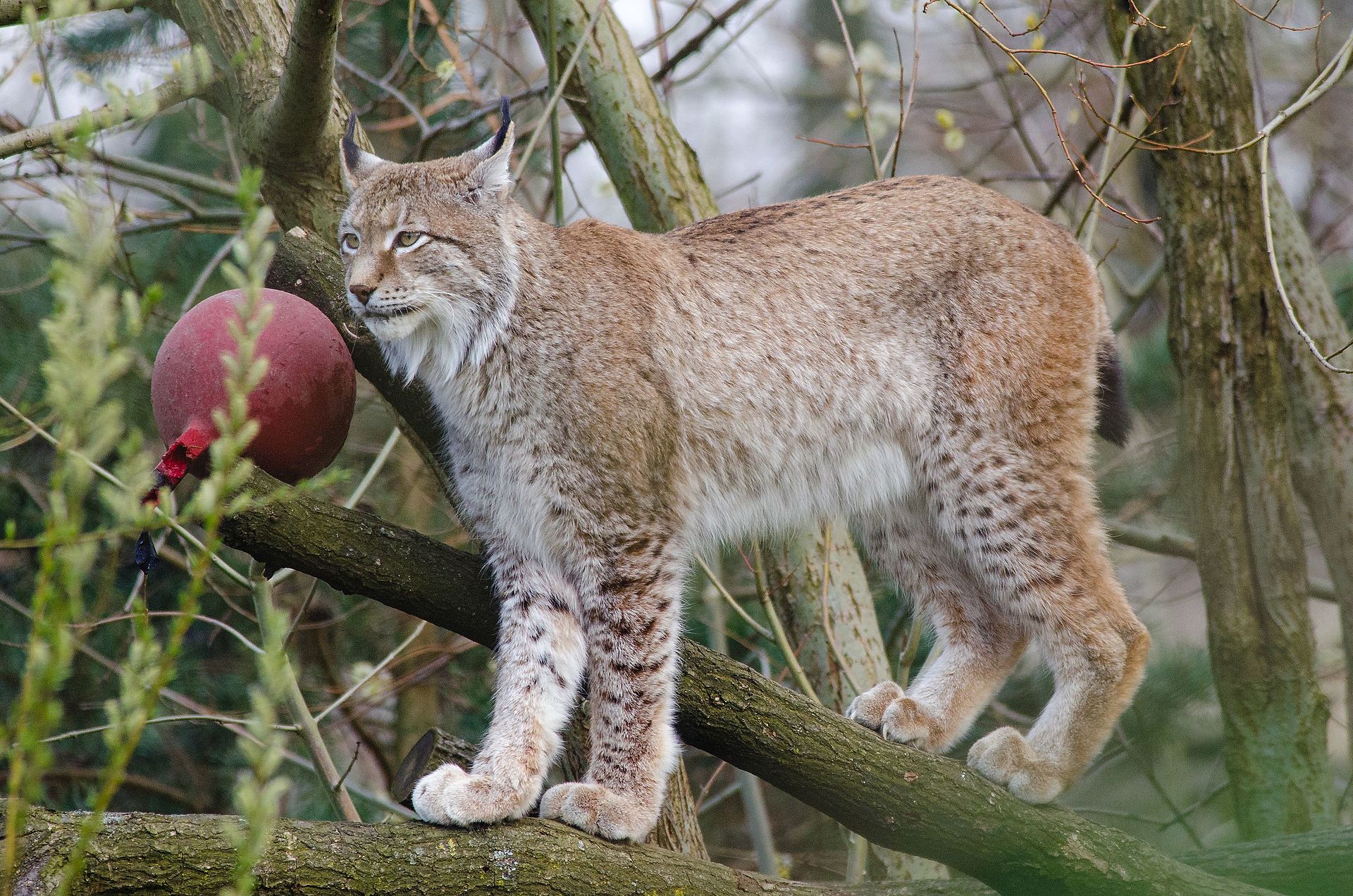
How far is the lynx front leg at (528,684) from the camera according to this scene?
3.64 m

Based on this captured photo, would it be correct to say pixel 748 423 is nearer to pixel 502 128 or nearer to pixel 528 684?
pixel 528 684

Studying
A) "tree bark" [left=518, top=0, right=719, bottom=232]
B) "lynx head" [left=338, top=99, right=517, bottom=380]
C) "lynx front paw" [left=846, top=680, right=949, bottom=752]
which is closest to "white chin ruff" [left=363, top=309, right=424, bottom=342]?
"lynx head" [left=338, top=99, right=517, bottom=380]

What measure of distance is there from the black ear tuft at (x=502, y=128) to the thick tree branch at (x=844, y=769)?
1.21 m

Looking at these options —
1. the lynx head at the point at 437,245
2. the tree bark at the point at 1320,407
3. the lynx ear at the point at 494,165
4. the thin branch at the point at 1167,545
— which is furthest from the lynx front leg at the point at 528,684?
the tree bark at the point at 1320,407

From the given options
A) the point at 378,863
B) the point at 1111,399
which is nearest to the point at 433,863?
the point at 378,863

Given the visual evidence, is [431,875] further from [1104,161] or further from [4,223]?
[4,223]

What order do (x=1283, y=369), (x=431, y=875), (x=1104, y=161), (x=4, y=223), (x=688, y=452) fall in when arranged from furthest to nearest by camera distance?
(x=4, y=223), (x=1283, y=369), (x=1104, y=161), (x=688, y=452), (x=431, y=875)

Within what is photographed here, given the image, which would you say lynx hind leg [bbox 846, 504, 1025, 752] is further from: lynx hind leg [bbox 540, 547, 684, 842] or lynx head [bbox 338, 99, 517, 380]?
lynx head [bbox 338, 99, 517, 380]

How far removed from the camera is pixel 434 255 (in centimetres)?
393

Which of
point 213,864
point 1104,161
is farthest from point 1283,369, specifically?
point 213,864

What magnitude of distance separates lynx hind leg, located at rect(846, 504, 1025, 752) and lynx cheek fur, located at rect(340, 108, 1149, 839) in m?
0.01

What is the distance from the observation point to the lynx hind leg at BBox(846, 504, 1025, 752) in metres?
4.47

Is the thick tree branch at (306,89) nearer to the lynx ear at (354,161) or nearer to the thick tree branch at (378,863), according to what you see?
the lynx ear at (354,161)

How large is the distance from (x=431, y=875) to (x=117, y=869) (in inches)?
27.7
